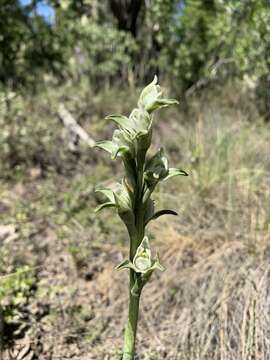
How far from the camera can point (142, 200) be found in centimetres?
139

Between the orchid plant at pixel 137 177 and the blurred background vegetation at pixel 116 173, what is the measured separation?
0.96 m

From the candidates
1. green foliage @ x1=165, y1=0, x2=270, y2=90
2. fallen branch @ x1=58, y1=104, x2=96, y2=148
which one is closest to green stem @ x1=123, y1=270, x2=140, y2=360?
fallen branch @ x1=58, y1=104, x2=96, y2=148

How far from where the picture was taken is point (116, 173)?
474cm

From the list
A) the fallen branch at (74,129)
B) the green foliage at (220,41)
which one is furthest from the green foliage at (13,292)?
the green foliage at (220,41)

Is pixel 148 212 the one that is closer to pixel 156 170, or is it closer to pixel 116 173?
pixel 156 170

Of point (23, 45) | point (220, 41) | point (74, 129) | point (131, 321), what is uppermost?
point (220, 41)

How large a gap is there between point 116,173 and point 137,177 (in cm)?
337

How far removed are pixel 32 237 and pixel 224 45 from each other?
5.08m

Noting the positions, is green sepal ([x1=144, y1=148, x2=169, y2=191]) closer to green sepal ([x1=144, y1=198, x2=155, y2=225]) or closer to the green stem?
green sepal ([x1=144, y1=198, x2=155, y2=225])

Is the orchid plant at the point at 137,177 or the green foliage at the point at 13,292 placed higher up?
the orchid plant at the point at 137,177

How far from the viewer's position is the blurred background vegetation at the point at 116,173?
2404 mm

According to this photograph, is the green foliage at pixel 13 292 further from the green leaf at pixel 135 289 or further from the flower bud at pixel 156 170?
the flower bud at pixel 156 170

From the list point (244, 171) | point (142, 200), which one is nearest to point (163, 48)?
point (244, 171)

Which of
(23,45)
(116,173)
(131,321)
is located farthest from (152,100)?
(23,45)
